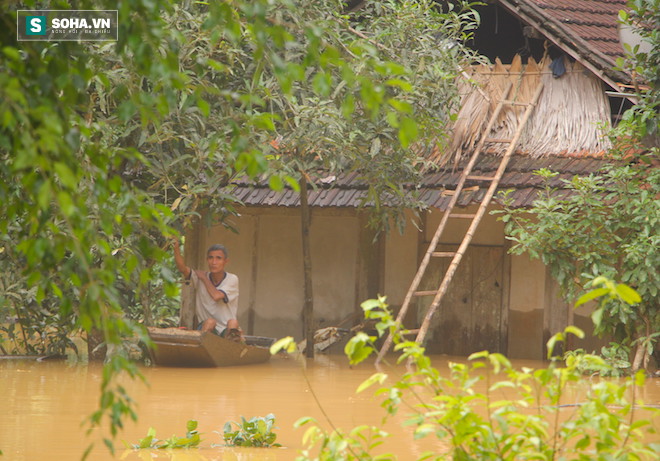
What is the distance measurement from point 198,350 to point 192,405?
212cm

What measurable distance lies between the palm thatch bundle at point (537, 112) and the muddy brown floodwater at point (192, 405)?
8.39 feet

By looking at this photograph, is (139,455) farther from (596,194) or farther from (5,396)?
(596,194)

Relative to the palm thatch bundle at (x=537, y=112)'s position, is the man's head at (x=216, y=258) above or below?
below

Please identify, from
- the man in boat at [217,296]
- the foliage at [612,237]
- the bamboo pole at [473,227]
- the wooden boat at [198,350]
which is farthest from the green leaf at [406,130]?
the man in boat at [217,296]

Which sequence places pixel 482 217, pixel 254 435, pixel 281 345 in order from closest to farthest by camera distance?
pixel 281 345, pixel 254 435, pixel 482 217

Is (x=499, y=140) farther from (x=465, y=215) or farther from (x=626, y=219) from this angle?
(x=626, y=219)

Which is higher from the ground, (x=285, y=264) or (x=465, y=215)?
(x=465, y=215)

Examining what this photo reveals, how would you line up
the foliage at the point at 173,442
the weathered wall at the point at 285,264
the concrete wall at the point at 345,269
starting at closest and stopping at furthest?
the foliage at the point at 173,442 < the concrete wall at the point at 345,269 < the weathered wall at the point at 285,264

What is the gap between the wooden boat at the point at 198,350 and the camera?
1012 cm

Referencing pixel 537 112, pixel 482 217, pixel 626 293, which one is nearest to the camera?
pixel 626 293

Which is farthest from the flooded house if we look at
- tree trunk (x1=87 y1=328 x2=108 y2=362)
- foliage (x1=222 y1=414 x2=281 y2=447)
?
foliage (x1=222 y1=414 x2=281 y2=447)

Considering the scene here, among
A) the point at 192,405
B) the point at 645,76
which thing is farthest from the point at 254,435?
the point at 645,76

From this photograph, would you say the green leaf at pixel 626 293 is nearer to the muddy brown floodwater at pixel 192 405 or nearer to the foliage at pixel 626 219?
the muddy brown floodwater at pixel 192 405

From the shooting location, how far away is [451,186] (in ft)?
37.2
